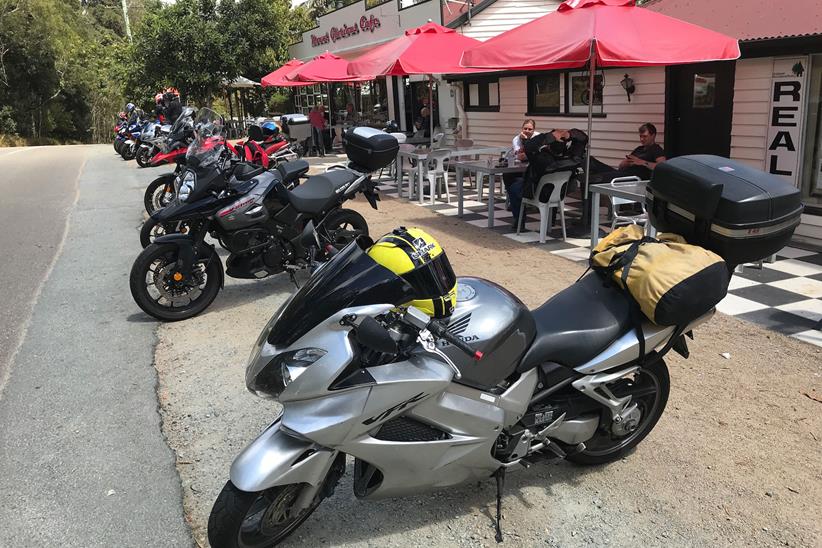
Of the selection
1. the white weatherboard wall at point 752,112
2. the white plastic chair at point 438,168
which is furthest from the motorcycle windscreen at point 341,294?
the white plastic chair at point 438,168

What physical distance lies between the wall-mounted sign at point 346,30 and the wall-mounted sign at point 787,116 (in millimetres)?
13846

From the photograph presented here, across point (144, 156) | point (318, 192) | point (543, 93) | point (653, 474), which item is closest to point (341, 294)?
point (653, 474)

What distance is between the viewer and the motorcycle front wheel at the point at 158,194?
29.4 feet

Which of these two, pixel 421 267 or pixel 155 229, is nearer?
pixel 421 267

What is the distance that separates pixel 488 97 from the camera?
1201cm

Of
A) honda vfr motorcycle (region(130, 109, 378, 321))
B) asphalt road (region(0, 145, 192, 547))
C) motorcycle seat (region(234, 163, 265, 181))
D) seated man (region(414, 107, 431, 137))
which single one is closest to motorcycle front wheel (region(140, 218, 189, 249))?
Result: honda vfr motorcycle (region(130, 109, 378, 321))

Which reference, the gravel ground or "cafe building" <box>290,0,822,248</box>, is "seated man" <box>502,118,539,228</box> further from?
the gravel ground

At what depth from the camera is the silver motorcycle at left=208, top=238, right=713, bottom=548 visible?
2.11 meters

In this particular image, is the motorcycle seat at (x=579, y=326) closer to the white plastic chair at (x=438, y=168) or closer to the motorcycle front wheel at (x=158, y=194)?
the white plastic chair at (x=438, y=168)

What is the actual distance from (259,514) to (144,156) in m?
15.7

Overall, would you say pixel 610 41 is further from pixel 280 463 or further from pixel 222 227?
pixel 280 463

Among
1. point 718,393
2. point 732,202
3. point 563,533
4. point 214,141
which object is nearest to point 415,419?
point 563,533

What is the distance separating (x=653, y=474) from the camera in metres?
2.84

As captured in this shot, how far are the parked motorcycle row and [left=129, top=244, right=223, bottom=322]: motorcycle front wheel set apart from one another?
2865mm
